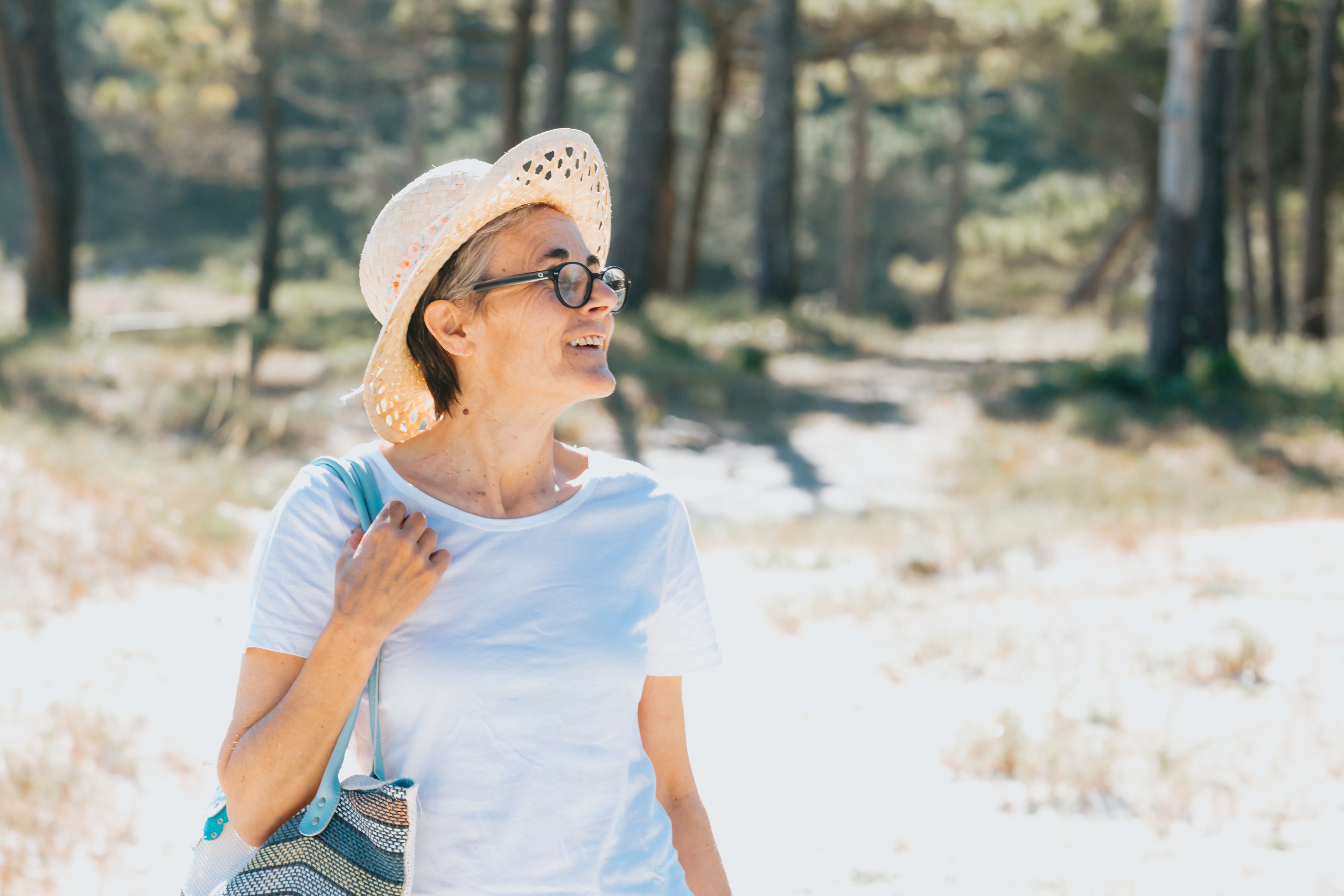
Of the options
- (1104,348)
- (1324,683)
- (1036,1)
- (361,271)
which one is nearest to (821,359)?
(1104,348)

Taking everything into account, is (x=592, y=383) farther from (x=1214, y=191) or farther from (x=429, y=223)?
(x=1214, y=191)

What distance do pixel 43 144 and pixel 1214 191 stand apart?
45.2 feet

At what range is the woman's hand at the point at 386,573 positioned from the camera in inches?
64.0

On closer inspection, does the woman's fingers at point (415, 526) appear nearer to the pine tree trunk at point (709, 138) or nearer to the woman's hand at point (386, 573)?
the woman's hand at point (386, 573)

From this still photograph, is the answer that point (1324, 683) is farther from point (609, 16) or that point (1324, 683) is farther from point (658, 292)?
point (609, 16)

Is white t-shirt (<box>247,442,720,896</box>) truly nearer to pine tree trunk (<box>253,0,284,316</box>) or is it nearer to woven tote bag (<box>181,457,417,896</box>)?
woven tote bag (<box>181,457,417,896</box>)

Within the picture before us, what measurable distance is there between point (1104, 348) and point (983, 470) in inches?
293

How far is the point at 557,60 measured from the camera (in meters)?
16.5

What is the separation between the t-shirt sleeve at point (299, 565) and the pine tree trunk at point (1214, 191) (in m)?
12.4

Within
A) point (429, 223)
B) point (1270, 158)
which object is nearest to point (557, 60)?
point (1270, 158)

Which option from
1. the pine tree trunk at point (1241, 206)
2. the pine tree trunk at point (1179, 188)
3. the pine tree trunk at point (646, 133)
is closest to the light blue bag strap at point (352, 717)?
the pine tree trunk at point (1179, 188)

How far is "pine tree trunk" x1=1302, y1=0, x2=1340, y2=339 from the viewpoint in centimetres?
1683

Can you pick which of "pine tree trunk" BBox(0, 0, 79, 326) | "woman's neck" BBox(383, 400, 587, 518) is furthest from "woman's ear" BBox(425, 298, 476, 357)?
"pine tree trunk" BBox(0, 0, 79, 326)

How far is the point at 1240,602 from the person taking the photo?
5789mm
